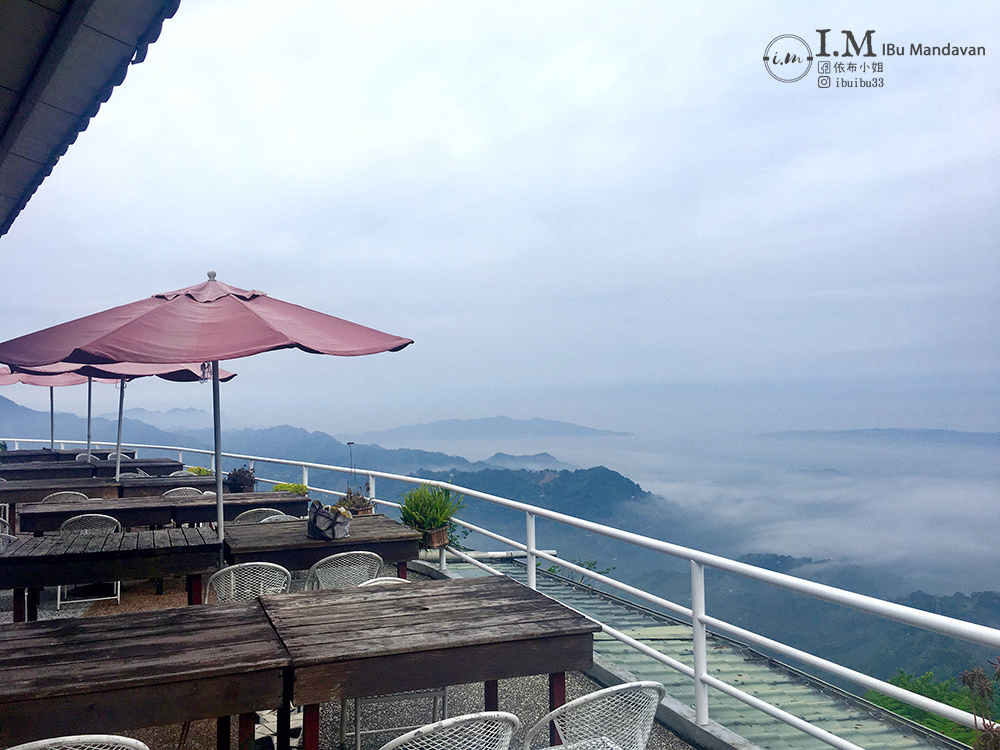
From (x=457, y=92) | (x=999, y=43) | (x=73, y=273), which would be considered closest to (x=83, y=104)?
(x=999, y=43)

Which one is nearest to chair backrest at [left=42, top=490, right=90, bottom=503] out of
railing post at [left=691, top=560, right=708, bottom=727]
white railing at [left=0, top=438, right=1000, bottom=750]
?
white railing at [left=0, top=438, right=1000, bottom=750]

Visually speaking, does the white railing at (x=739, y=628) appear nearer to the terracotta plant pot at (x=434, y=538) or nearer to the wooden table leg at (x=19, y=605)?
the terracotta plant pot at (x=434, y=538)

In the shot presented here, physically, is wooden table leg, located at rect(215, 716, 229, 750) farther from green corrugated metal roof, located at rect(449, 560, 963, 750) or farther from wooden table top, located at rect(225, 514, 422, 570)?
green corrugated metal roof, located at rect(449, 560, 963, 750)

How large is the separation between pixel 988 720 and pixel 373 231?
53.6 m

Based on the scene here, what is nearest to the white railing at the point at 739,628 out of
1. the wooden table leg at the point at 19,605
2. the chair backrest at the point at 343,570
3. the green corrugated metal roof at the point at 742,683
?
the green corrugated metal roof at the point at 742,683

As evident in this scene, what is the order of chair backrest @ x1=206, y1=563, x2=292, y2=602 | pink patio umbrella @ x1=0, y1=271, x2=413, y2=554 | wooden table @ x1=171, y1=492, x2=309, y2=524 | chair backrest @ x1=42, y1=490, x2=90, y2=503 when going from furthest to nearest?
1. chair backrest @ x1=42, y1=490, x2=90, y2=503
2. wooden table @ x1=171, y1=492, x2=309, y2=524
3. chair backrest @ x1=206, y1=563, x2=292, y2=602
4. pink patio umbrella @ x1=0, y1=271, x2=413, y2=554

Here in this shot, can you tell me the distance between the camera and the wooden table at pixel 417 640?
232cm

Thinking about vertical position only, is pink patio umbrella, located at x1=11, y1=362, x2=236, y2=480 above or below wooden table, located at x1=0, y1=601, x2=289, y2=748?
above

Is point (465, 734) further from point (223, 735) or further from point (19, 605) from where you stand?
point (19, 605)

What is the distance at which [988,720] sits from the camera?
6.98 ft

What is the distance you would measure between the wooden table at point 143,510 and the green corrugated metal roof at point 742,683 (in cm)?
200

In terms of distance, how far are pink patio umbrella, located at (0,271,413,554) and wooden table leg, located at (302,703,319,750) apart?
1736 mm

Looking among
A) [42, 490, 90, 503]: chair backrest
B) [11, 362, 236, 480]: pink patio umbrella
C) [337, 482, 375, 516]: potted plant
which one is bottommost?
[337, 482, 375, 516]: potted plant

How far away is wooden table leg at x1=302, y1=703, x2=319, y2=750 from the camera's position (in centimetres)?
235
